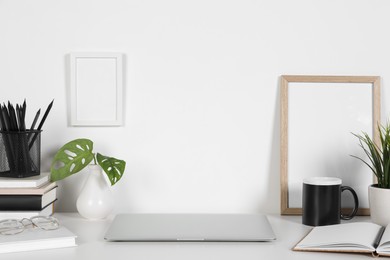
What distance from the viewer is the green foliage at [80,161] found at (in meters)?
1.38

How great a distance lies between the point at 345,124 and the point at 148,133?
571 millimetres

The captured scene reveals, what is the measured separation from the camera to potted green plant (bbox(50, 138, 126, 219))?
4.53 ft

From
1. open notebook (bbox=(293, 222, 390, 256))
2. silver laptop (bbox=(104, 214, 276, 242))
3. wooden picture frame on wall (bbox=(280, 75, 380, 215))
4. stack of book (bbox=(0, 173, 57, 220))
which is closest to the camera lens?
open notebook (bbox=(293, 222, 390, 256))

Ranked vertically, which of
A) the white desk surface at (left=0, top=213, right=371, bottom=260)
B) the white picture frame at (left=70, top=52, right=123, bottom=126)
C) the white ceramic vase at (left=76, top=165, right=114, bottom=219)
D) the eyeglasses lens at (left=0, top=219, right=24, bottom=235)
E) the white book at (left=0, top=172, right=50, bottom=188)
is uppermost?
the white picture frame at (left=70, top=52, right=123, bottom=126)

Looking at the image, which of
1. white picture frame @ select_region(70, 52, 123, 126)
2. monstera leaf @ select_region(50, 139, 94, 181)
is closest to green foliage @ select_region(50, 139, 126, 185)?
monstera leaf @ select_region(50, 139, 94, 181)

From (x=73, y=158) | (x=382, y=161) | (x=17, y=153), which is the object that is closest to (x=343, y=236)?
(x=382, y=161)

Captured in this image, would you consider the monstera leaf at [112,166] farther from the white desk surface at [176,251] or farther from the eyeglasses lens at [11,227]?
the eyeglasses lens at [11,227]

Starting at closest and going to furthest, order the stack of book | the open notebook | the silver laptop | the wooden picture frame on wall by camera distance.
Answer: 1. the open notebook
2. the silver laptop
3. the stack of book
4. the wooden picture frame on wall

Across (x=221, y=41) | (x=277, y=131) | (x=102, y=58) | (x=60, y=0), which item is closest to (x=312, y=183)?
(x=277, y=131)

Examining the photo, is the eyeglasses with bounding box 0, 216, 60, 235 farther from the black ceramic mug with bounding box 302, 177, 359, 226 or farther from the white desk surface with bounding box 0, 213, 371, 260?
the black ceramic mug with bounding box 302, 177, 359, 226

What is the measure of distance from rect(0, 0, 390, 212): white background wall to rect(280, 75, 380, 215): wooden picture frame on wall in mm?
42

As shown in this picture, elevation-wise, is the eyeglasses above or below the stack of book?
below

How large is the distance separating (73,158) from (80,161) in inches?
0.9

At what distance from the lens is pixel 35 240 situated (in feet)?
3.64
